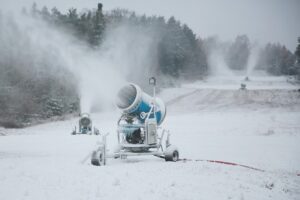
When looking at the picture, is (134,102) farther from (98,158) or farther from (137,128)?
(98,158)

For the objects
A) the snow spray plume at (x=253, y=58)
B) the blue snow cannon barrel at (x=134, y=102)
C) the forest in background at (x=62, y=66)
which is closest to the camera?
the blue snow cannon barrel at (x=134, y=102)

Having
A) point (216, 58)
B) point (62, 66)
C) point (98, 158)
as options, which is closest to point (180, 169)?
point (98, 158)

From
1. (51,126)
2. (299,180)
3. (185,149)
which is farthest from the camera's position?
(51,126)

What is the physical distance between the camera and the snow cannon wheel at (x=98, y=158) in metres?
13.4

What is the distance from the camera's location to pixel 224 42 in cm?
17625

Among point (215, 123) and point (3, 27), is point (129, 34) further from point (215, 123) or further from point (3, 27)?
point (215, 123)

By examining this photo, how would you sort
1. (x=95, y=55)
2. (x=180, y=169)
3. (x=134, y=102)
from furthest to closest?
(x=95, y=55)
(x=134, y=102)
(x=180, y=169)

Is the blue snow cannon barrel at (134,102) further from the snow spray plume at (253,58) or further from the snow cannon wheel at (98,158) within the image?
the snow spray plume at (253,58)

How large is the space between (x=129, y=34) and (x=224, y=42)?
105 metres

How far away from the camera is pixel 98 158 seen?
529 inches

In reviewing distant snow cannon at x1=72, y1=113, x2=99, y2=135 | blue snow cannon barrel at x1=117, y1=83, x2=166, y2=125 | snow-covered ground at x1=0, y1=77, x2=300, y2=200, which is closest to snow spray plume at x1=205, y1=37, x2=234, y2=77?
snow-covered ground at x1=0, y1=77, x2=300, y2=200

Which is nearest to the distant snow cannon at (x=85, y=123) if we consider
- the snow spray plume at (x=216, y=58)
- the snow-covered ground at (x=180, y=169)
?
the snow-covered ground at (x=180, y=169)

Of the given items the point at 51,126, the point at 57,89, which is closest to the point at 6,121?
the point at 51,126

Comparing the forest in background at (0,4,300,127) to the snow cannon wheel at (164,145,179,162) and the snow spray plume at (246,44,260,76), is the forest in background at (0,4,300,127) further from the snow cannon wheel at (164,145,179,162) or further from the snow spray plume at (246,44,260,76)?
the snow spray plume at (246,44,260,76)
